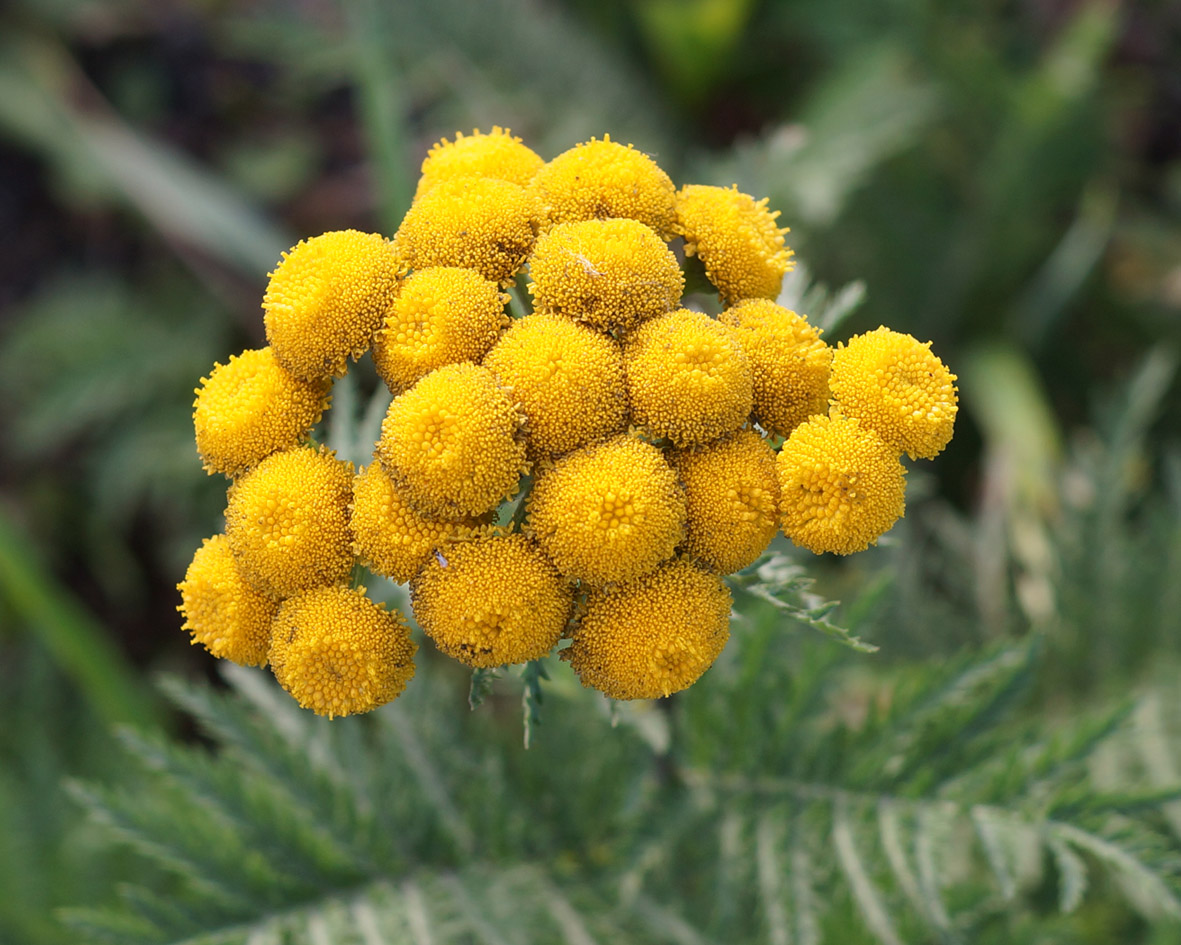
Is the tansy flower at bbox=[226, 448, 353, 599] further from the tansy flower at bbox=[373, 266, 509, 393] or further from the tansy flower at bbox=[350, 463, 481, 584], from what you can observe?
the tansy flower at bbox=[373, 266, 509, 393]

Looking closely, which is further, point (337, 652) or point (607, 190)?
point (607, 190)

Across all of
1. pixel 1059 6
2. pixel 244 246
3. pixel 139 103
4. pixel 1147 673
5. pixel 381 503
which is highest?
pixel 139 103

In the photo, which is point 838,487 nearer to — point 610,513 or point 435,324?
point 610,513

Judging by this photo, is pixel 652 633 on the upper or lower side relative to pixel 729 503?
lower

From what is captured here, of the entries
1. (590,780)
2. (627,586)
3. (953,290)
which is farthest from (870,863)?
(953,290)

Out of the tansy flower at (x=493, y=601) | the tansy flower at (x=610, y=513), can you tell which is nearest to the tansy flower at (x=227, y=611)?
the tansy flower at (x=493, y=601)

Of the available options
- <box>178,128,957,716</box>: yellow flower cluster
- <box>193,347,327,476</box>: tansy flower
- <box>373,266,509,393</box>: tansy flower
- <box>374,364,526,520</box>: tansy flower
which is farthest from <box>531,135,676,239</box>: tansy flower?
<box>193,347,327,476</box>: tansy flower

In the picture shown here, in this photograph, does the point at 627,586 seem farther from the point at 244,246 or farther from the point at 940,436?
the point at 244,246

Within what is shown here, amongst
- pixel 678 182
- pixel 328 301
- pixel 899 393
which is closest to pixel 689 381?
pixel 899 393
